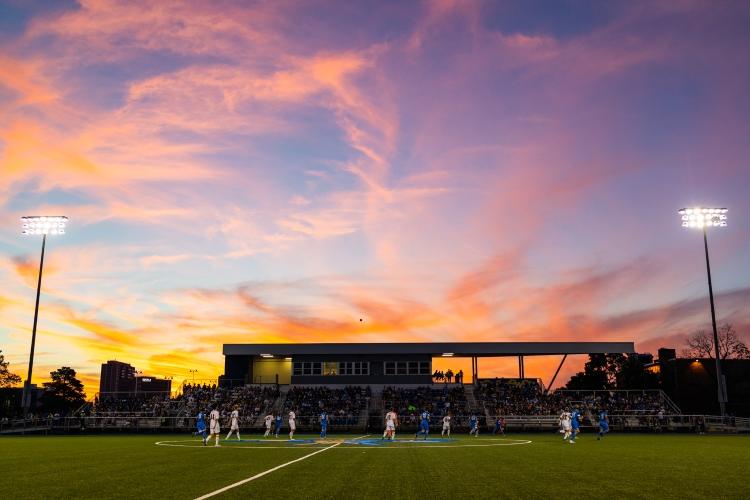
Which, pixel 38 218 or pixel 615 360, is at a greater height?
pixel 38 218

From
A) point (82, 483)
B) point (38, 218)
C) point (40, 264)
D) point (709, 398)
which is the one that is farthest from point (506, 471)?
point (709, 398)

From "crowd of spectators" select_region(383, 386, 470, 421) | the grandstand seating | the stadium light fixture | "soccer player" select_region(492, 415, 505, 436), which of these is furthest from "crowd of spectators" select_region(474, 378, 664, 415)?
the stadium light fixture

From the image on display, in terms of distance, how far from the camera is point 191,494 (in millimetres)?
12227

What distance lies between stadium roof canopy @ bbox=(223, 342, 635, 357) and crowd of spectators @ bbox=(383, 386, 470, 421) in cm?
A: 390

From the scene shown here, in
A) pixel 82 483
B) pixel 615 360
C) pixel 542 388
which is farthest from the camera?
pixel 615 360

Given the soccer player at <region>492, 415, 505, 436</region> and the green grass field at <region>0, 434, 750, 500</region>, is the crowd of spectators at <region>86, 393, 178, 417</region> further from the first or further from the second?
the green grass field at <region>0, 434, 750, 500</region>

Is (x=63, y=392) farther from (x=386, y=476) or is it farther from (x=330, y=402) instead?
(x=386, y=476)

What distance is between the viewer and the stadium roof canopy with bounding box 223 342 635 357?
68.2m

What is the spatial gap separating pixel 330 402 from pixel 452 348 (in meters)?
13.7

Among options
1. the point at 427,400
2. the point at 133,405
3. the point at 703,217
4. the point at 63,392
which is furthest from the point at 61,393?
the point at 703,217

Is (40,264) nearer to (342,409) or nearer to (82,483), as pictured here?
(342,409)

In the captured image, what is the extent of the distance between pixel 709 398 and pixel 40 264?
65.3 metres

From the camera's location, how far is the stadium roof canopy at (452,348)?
6825 cm

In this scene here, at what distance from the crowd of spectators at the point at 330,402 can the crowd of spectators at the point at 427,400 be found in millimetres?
2538
